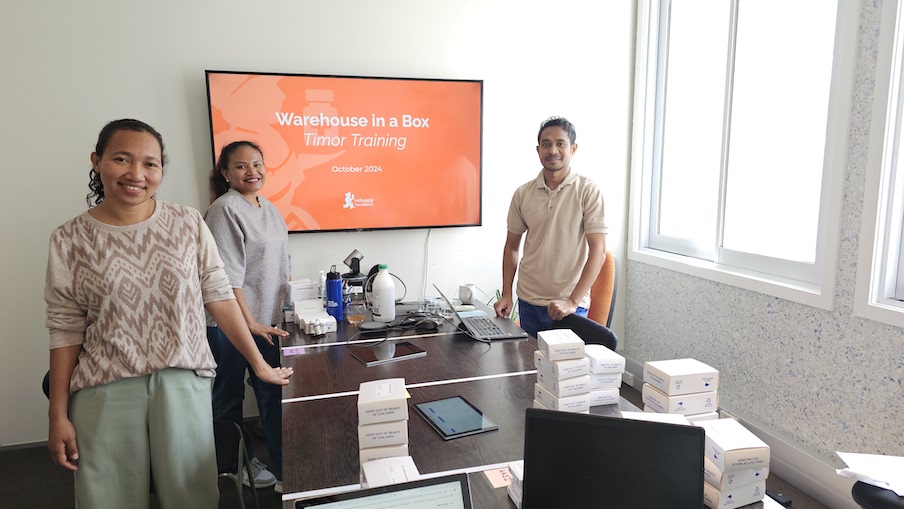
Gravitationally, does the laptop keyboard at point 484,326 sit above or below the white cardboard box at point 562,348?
below

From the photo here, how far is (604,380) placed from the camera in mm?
1524

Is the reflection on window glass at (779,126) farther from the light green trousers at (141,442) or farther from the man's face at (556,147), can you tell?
the light green trousers at (141,442)

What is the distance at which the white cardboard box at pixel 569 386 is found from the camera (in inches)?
55.0

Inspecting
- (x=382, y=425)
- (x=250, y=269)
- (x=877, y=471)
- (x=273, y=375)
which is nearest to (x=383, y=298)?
(x=250, y=269)

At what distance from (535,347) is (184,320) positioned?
52.2 inches

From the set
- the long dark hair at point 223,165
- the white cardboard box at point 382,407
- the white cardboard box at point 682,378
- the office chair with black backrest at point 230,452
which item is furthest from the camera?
the long dark hair at point 223,165

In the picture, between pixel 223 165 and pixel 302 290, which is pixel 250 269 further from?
pixel 223 165

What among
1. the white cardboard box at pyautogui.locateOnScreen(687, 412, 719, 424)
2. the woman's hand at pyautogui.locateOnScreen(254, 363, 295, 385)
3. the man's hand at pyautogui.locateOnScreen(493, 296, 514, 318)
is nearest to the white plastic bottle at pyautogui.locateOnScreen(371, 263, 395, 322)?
the man's hand at pyautogui.locateOnScreen(493, 296, 514, 318)

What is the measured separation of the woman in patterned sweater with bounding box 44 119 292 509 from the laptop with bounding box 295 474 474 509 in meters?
0.85

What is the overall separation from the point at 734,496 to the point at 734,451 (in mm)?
110

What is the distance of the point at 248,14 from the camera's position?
2.97m

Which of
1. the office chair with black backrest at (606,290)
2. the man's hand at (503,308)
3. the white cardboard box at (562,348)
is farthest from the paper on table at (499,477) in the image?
the office chair with black backrest at (606,290)

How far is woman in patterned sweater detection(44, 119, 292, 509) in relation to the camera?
4.70 feet

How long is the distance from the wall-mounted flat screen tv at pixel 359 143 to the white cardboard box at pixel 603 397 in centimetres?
202
